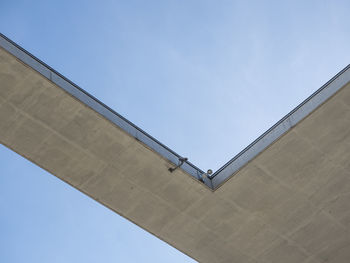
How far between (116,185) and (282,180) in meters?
4.51

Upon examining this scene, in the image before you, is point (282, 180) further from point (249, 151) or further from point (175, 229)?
point (175, 229)

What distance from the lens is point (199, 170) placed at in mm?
16453

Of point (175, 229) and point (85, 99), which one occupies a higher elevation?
point (85, 99)

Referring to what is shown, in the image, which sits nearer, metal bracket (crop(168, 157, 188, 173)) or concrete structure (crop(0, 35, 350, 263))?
concrete structure (crop(0, 35, 350, 263))

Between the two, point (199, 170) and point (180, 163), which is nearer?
point (180, 163)

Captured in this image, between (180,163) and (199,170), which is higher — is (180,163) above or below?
below

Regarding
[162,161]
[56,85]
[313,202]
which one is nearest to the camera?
[56,85]

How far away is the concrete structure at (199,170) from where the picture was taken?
48.1ft

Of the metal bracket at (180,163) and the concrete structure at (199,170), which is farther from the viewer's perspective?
the metal bracket at (180,163)

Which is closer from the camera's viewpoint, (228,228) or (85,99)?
(85,99)

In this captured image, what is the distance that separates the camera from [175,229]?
16.8 m

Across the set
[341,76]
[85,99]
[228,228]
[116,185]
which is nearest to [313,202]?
[228,228]

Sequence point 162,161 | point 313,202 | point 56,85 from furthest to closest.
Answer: point 313,202, point 162,161, point 56,85

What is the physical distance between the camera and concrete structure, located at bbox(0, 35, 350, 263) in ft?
48.1
